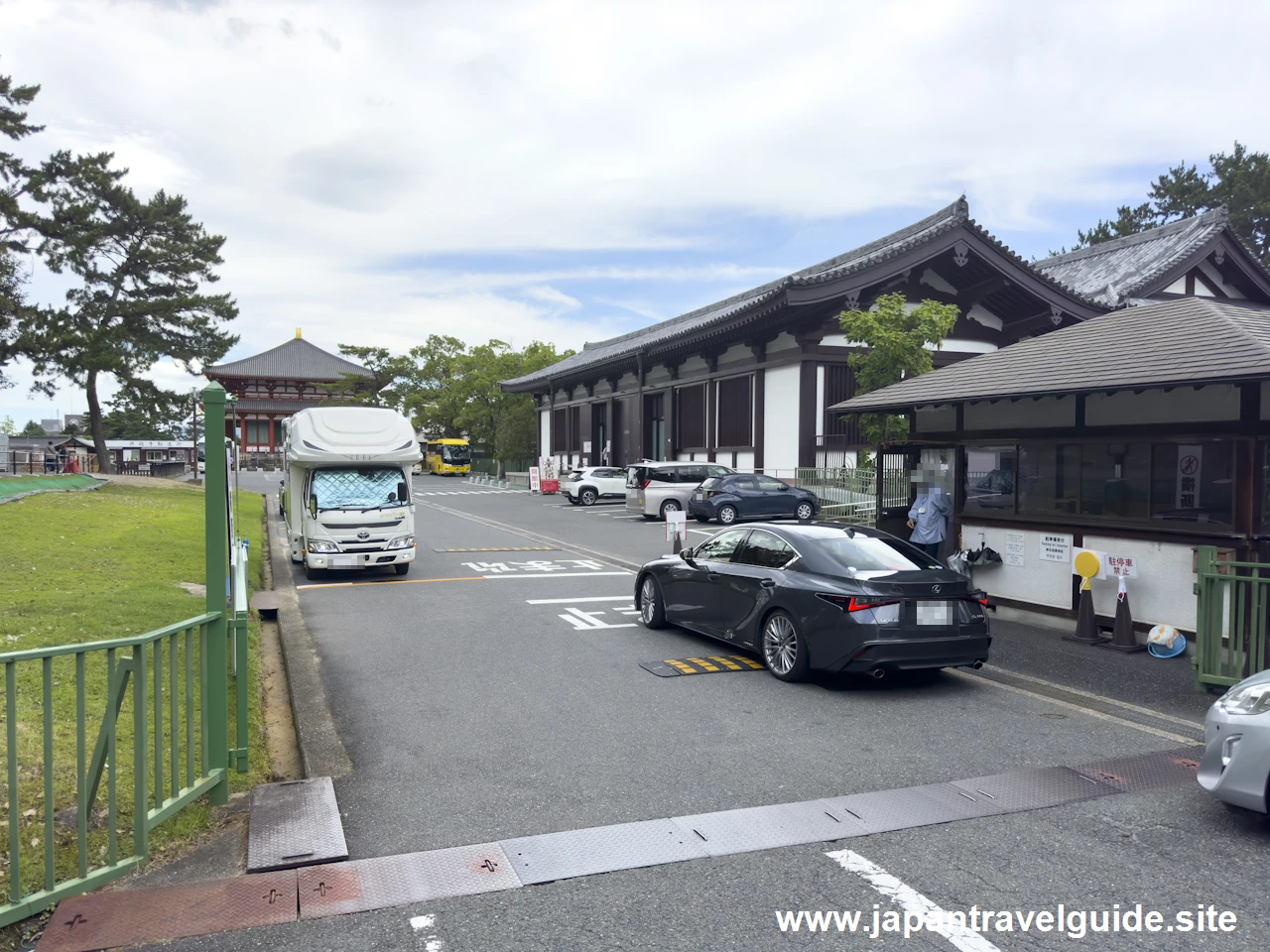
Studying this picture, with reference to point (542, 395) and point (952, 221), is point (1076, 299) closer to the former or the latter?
point (952, 221)

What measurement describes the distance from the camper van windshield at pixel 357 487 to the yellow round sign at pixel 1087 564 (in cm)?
1003

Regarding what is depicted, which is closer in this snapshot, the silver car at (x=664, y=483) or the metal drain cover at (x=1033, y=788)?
the metal drain cover at (x=1033, y=788)

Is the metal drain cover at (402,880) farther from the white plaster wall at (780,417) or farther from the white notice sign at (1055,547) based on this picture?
the white plaster wall at (780,417)

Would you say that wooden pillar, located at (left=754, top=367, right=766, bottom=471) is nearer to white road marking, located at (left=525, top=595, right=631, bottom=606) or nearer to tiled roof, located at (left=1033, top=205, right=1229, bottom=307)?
tiled roof, located at (left=1033, top=205, right=1229, bottom=307)

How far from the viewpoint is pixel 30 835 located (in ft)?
14.8

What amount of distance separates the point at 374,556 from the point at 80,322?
20.2m

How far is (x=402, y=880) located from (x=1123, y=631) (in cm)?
795

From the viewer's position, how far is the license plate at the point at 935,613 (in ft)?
24.5

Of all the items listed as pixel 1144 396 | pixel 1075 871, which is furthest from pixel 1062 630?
pixel 1075 871

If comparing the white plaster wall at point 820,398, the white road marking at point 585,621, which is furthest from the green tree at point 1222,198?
the white road marking at point 585,621

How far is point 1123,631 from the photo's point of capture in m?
9.38

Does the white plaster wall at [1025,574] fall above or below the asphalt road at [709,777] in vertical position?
above

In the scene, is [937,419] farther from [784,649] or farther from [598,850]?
[598,850]

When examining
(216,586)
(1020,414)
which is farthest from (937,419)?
(216,586)
